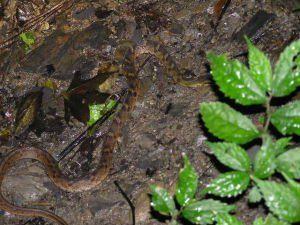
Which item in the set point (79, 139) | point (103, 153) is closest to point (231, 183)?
point (103, 153)

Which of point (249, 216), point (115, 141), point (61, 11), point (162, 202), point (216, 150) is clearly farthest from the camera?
point (61, 11)

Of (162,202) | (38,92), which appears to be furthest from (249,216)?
(38,92)

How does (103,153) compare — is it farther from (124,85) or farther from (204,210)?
(204,210)

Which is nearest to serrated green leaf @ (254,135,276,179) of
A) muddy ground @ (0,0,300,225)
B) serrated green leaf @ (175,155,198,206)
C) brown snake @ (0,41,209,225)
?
serrated green leaf @ (175,155,198,206)

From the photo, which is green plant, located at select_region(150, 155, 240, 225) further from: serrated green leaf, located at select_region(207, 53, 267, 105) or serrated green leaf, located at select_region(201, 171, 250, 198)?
serrated green leaf, located at select_region(207, 53, 267, 105)

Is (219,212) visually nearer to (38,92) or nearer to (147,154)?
(147,154)
